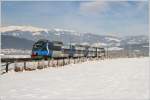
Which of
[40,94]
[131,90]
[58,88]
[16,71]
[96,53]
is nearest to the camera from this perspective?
[40,94]

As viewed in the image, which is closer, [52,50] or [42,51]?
[42,51]

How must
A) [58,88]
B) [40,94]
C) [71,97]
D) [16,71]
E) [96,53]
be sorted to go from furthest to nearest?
[96,53] < [16,71] < [58,88] < [40,94] < [71,97]

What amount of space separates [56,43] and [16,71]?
2726 cm

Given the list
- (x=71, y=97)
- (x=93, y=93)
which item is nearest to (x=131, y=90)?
(x=93, y=93)

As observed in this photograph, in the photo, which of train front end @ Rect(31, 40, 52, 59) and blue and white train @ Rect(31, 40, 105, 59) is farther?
blue and white train @ Rect(31, 40, 105, 59)

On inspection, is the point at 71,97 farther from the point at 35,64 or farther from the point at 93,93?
the point at 35,64

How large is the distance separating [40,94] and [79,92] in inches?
82.1

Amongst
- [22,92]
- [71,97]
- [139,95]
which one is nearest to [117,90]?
[139,95]

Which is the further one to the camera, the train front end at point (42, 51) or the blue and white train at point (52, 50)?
the blue and white train at point (52, 50)

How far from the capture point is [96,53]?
299ft

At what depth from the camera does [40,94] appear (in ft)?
52.5

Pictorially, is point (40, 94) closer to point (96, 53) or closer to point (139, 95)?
point (139, 95)

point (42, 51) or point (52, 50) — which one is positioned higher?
point (52, 50)

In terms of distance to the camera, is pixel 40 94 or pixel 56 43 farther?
pixel 56 43
